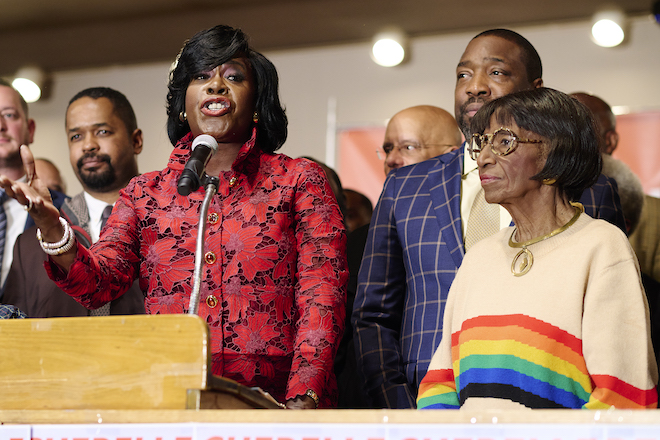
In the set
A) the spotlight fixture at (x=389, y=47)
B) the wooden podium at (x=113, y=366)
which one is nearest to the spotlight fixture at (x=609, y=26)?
the spotlight fixture at (x=389, y=47)

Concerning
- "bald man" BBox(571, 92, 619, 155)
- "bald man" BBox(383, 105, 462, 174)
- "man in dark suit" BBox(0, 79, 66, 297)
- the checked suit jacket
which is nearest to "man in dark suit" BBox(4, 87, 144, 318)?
"man in dark suit" BBox(0, 79, 66, 297)

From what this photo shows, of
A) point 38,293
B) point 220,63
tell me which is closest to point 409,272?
point 220,63

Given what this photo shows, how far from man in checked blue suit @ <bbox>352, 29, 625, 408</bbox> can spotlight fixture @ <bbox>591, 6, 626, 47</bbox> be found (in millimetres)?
3442

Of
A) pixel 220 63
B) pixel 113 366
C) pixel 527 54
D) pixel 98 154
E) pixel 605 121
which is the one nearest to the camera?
→ pixel 113 366

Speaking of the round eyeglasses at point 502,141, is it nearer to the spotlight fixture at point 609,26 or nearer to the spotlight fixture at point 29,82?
the spotlight fixture at point 609,26

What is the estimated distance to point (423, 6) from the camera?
18.9 feet

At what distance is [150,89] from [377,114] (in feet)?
6.61

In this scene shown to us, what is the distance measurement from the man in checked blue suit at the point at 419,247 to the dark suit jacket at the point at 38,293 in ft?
3.01

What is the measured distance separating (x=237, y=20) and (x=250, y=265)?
4.49 meters

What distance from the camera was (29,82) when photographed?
7.00 meters

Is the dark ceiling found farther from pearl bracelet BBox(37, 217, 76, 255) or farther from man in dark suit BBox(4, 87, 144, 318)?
pearl bracelet BBox(37, 217, 76, 255)

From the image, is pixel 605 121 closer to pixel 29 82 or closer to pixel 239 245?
Result: pixel 239 245

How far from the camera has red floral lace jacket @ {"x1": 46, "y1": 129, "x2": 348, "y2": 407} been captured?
1.97m

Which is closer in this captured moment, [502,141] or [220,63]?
[502,141]
